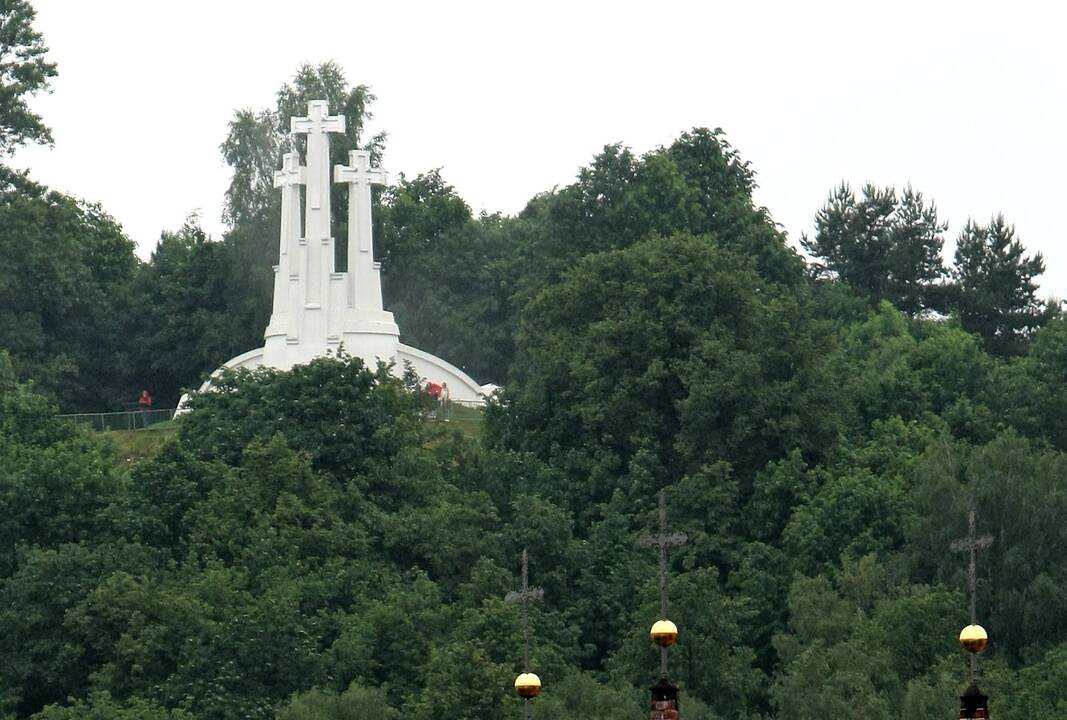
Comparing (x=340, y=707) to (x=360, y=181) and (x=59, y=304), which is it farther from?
(x=59, y=304)

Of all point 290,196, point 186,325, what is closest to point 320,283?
point 290,196

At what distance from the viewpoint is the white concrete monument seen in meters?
83.5

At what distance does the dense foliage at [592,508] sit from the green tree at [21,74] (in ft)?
11.2

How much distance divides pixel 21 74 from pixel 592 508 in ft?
92.5

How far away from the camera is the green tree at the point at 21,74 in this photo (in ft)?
313

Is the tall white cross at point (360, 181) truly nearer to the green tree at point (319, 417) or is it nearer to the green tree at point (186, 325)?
the green tree at point (319, 417)

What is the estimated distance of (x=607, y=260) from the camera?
7925cm

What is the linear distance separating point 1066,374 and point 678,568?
12.2 metres

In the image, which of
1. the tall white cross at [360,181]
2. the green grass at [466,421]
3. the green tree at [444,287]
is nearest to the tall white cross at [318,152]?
the tall white cross at [360,181]

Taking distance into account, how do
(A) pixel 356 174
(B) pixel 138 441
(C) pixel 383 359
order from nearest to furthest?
1. (C) pixel 383 359
2. (A) pixel 356 174
3. (B) pixel 138 441

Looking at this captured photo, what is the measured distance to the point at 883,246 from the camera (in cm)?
9950

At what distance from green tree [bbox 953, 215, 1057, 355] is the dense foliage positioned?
8.12ft

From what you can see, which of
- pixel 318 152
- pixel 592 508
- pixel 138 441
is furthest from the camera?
pixel 138 441

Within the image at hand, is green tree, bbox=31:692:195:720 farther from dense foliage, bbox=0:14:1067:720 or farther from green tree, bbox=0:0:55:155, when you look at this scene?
green tree, bbox=0:0:55:155
